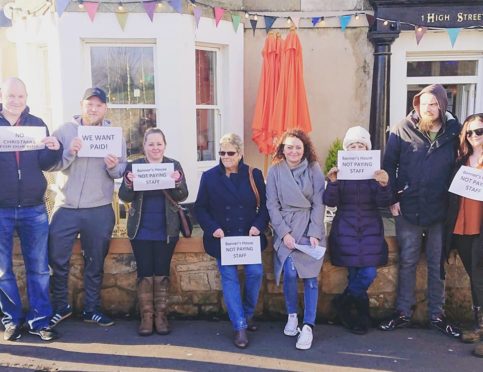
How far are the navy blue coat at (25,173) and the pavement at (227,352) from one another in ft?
3.59

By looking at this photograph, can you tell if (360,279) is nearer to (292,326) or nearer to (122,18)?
(292,326)

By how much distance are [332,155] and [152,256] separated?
3892 mm

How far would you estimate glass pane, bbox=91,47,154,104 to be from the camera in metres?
6.39

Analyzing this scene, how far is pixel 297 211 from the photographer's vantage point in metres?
3.76

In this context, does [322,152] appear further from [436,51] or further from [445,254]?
[445,254]

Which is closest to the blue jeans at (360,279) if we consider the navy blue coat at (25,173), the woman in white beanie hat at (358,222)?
the woman in white beanie hat at (358,222)

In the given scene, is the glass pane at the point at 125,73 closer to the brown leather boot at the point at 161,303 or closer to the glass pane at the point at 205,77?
the glass pane at the point at 205,77

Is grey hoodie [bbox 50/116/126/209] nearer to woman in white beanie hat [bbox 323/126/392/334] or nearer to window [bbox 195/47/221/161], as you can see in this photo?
woman in white beanie hat [bbox 323/126/392/334]

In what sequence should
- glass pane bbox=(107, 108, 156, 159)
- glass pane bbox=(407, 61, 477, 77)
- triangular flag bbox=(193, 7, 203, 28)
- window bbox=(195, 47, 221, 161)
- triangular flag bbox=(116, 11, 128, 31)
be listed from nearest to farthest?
triangular flag bbox=(116, 11, 128, 31)
triangular flag bbox=(193, 7, 203, 28)
glass pane bbox=(107, 108, 156, 159)
window bbox=(195, 47, 221, 161)
glass pane bbox=(407, 61, 477, 77)

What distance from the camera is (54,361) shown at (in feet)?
11.6

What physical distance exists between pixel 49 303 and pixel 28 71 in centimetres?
408

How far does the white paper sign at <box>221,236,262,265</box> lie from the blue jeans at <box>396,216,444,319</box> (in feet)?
4.01

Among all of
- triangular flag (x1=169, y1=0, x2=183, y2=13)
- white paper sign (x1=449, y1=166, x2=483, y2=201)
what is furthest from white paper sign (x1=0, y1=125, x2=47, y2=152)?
triangular flag (x1=169, y1=0, x2=183, y2=13)

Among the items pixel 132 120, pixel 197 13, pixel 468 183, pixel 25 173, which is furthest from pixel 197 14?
pixel 468 183
